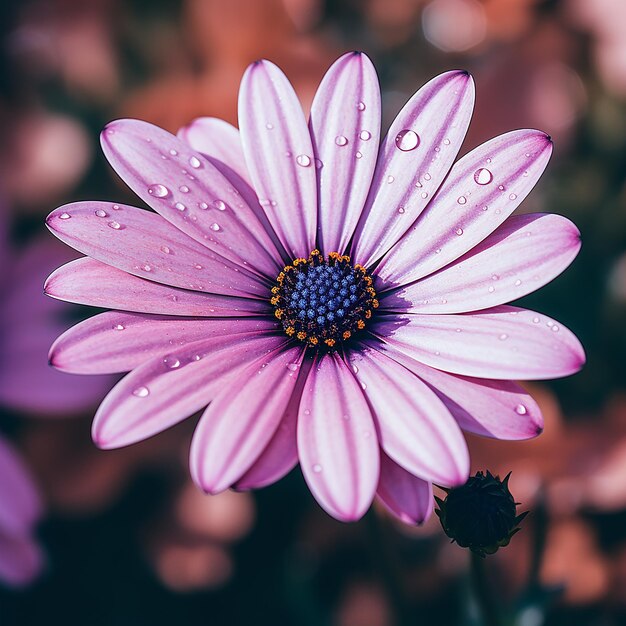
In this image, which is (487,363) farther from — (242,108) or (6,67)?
(6,67)

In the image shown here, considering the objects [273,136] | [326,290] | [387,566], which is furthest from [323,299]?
[387,566]

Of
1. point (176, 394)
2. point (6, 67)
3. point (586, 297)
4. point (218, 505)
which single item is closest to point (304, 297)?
point (176, 394)

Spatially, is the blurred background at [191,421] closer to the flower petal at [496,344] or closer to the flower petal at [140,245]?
the flower petal at [140,245]

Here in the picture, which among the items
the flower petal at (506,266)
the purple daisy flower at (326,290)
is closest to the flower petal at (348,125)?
the purple daisy flower at (326,290)

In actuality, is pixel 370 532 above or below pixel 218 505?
above

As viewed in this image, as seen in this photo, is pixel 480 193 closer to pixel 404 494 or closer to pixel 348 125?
pixel 348 125

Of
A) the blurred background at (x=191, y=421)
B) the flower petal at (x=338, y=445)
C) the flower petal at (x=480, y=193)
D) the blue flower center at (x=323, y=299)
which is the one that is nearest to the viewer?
the flower petal at (x=338, y=445)
